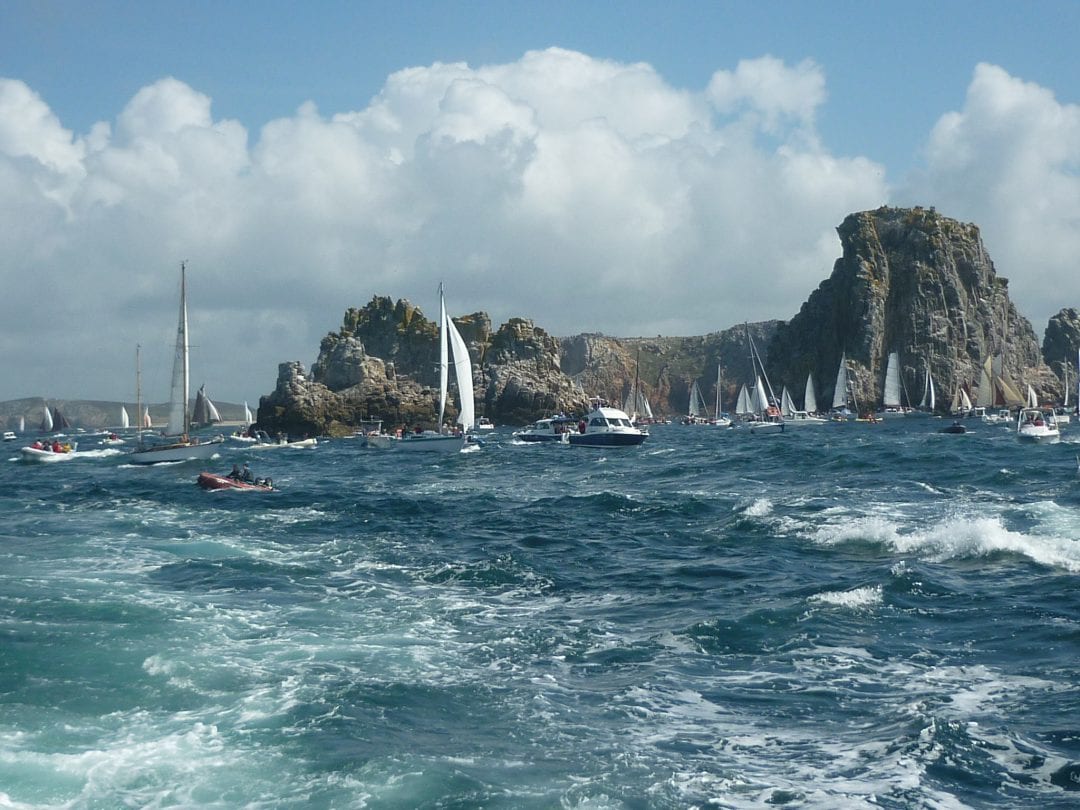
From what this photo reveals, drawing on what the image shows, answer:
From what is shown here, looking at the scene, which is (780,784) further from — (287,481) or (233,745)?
(287,481)

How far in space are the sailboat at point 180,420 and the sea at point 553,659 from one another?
1229 inches

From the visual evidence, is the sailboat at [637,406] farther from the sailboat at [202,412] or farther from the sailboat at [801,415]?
the sailboat at [202,412]

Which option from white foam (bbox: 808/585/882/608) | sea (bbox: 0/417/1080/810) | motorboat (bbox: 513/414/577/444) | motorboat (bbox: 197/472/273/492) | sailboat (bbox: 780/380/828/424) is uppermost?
sailboat (bbox: 780/380/828/424)

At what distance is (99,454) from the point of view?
87500 millimetres

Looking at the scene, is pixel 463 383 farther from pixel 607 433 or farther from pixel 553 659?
pixel 553 659

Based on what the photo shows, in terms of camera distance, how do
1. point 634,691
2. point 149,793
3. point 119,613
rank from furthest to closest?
1. point 119,613
2. point 634,691
3. point 149,793

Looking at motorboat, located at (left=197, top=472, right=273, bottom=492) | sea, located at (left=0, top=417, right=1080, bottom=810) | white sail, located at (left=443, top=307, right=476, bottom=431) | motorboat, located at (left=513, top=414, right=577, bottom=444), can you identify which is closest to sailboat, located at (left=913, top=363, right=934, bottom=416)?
motorboat, located at (left=513, top=414, right=577, bottom=444)

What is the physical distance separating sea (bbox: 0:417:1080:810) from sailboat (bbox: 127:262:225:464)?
31.2m

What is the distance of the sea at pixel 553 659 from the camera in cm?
1156

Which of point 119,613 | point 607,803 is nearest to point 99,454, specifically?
point 119,613

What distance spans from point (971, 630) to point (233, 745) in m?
13.0

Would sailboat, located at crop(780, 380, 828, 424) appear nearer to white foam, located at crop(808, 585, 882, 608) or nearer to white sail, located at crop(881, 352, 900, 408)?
white sail, located at crop(881, 352, 900, 408)

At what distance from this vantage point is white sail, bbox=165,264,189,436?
68.2m

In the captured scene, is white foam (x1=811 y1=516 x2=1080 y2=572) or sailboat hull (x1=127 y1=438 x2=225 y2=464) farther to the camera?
sailboat hull (x1=127 y1=438 x2=225 y2=464)
